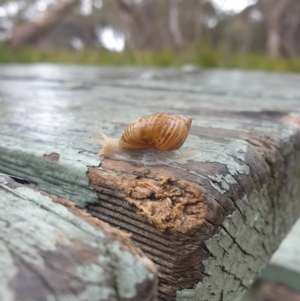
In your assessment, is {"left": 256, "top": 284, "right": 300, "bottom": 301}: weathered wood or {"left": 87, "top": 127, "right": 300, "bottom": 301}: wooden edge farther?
{"left": 256, "top": 284, "right": 300, "bottom": 301}: weathered wood

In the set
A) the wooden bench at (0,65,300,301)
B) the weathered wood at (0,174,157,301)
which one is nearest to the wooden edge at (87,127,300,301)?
the wooden bench at (0,65,300,301)

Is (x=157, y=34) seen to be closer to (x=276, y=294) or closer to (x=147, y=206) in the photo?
(x=276, y=294)

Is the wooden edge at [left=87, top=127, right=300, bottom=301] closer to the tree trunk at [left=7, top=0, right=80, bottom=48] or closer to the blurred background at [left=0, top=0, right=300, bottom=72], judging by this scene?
the blurred background at [left=0, top=0, right=300, bottom=72]

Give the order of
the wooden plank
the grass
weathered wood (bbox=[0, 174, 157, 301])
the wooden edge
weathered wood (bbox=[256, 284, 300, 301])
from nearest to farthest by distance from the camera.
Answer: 1. weathered wood (bbox=[0, 174, 157, 301])
2. the wooden edge
3. the wooden plank
4. weathered wood (bbox=[256, 284, 300, 301])
5. the grass

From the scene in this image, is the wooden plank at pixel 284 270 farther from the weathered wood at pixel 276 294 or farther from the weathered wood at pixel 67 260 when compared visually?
the weathered wood at pixel 67 260

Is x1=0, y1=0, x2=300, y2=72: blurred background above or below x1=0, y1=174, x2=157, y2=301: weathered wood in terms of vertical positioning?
above

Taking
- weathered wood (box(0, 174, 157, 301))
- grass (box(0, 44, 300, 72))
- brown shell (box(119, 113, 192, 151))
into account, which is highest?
grass (box(0, 44, 300, 72))

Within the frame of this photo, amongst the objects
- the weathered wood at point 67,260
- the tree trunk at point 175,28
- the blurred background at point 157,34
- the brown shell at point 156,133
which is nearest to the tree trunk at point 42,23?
the blurred background at point 157,34
